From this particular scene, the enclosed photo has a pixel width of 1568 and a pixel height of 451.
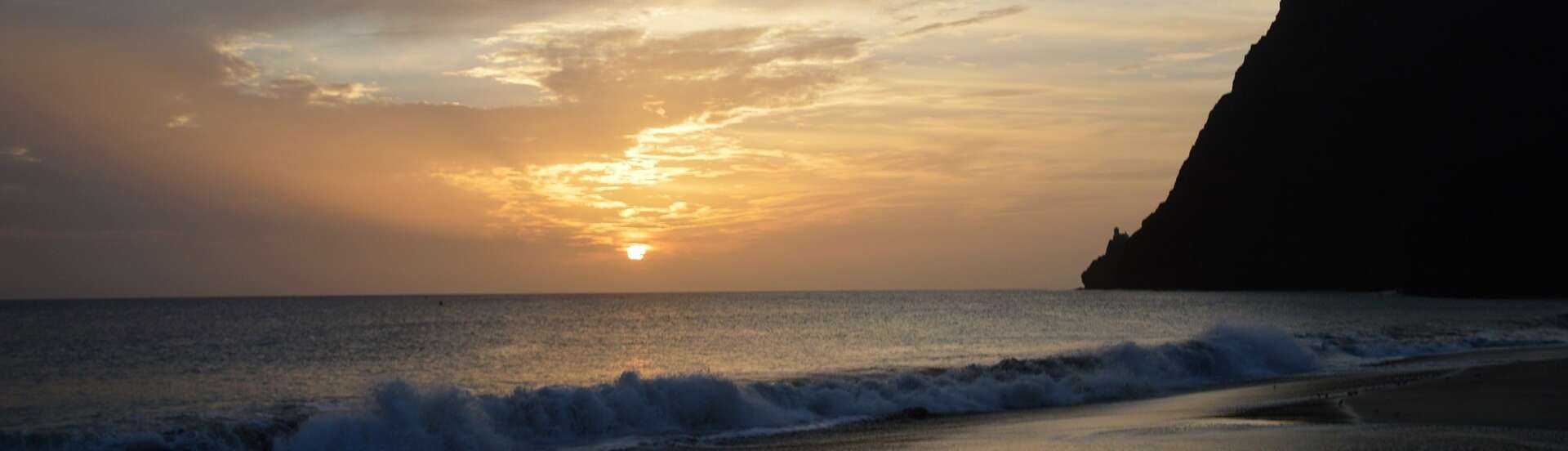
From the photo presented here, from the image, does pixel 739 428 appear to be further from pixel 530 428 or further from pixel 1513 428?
pixel 1513 428

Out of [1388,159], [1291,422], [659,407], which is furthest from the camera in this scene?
[1388,159]

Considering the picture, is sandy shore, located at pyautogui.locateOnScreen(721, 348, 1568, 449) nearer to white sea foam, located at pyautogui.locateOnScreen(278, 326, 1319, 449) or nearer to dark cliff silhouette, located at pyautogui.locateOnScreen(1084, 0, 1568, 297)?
white sea foam, located at pyautogui.locateOnScreen(278, 326, 1319, 449)

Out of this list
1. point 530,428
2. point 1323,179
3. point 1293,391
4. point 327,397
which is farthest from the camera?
point 1323,179

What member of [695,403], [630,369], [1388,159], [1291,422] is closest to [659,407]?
[695,403]

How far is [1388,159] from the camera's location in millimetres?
123875

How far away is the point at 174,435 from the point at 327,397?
10.5 meters

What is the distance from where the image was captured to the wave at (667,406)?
18984mm

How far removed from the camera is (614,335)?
6550 centimetres

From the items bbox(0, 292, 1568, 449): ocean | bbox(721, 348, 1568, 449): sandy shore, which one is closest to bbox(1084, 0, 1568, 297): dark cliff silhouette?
bbox(0, 292, 1568, 449): ocean

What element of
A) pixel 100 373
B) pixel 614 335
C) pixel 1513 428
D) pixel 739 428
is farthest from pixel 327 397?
pixel 614 335

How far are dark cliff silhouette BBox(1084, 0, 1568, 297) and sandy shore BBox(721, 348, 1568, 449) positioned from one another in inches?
3683

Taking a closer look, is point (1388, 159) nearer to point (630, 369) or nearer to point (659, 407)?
point (630, 369)

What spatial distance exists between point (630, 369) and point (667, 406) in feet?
51.0

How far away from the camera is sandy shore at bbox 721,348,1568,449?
1520cm
